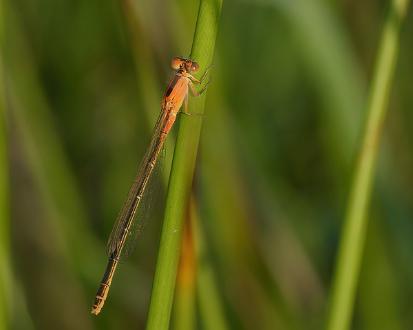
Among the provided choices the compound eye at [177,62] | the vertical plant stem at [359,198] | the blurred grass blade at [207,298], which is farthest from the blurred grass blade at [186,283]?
the compound eye at [177,62]

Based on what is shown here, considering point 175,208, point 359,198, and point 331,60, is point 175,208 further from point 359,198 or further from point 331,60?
point 331,60

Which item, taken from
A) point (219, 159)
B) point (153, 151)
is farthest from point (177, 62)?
point (219, 159)

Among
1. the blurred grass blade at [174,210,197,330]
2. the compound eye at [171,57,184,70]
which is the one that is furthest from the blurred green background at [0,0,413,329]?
the compound eye at [171,57,184,70]

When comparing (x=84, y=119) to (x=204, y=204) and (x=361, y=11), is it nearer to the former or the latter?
(x=204, y=204)

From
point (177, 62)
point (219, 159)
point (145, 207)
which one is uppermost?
point (177, 62)

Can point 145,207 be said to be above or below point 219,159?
below

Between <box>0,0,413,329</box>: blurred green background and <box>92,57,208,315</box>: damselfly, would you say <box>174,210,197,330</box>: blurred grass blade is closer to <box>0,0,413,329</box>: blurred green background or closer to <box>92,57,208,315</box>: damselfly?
<box>0,0,413,329</box>: blurred green background

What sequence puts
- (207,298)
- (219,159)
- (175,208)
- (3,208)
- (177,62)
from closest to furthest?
1. (175,208)
2. (3,208)
3. (207,298)
4. (177,62)
5. (219,159)
